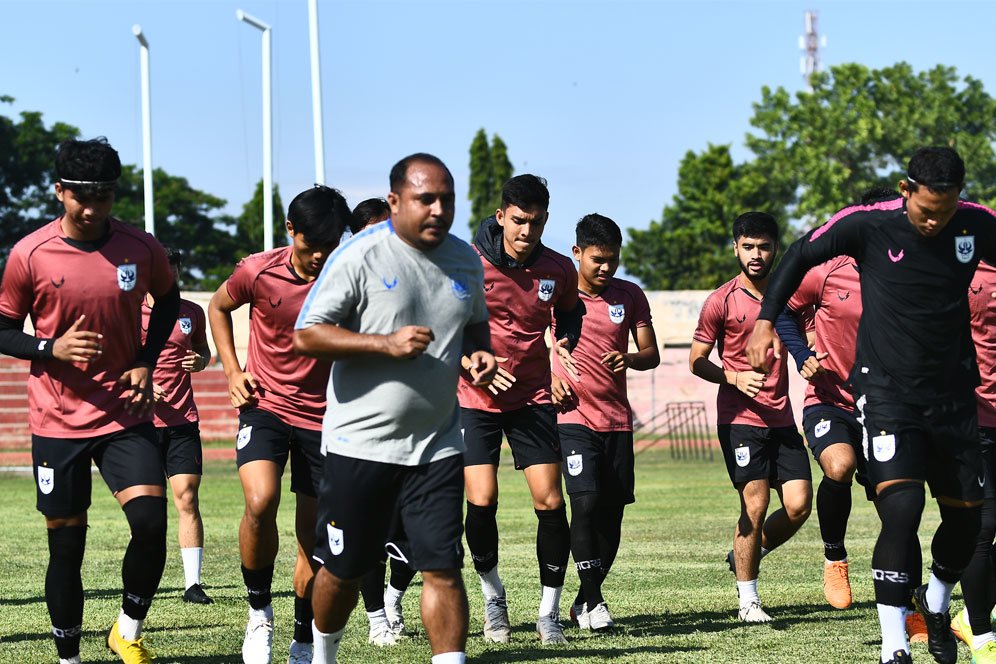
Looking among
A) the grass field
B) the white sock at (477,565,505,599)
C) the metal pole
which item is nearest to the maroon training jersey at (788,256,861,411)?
the grass field

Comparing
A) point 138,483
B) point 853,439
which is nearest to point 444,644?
point 138,483

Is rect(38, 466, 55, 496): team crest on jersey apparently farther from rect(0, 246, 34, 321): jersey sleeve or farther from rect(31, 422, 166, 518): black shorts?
rect(0, 246, 34, 321): jersey sleeve

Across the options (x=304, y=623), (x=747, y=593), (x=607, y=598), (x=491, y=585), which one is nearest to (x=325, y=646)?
(x=304, y=623)

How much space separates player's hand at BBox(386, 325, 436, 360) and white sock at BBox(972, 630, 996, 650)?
360cm

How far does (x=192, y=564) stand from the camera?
10.9 m

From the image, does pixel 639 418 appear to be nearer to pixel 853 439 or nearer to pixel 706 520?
pixel 706 520

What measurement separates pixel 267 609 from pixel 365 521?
5.81 feet

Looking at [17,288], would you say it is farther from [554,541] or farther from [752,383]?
[752,383]

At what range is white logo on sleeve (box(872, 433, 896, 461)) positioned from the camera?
22.6ft

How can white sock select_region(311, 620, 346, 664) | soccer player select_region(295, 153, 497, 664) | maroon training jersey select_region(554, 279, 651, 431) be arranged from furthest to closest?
maroon training jersey select_region(554, 279, 651, 431) → white sock select_region(311, 620, 346, 664) → soccer player select_region(295, 153, 497, 664)

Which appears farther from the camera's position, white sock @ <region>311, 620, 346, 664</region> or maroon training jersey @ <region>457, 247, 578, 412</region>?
maroon training jersey @ <region>457, 247, 578, 412</region>

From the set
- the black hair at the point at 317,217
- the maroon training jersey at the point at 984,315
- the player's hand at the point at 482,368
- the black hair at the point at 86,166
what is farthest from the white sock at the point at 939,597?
the black hair at the point at 86,166

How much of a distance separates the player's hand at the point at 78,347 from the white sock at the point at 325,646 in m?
1.68

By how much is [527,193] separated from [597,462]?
191 centimetres
